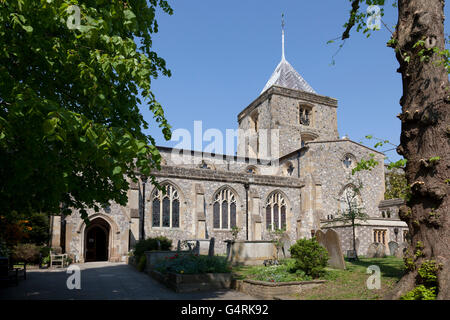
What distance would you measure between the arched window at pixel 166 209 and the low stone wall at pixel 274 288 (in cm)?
1422

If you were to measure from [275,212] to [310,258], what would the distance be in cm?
1681

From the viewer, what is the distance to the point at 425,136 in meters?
6.54

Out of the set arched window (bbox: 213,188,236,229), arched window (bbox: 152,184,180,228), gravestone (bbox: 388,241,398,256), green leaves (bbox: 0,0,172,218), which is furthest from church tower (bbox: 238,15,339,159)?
green leaves (bbox: 0,0,172,218)

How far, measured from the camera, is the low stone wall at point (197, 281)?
10117 millimetres

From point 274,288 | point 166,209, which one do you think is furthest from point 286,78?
point 274,288

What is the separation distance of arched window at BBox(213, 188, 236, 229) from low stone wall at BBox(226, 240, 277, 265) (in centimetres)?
805

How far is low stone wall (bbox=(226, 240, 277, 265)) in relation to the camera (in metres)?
16.1

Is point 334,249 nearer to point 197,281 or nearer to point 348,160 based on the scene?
point 197,281

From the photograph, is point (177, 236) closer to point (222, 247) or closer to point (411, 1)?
point (222, 247)

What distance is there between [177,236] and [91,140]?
19.3 metres

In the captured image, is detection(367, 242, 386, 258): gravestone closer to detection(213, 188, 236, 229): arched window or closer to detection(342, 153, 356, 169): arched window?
detection(213, 188, 236, 229): arched window

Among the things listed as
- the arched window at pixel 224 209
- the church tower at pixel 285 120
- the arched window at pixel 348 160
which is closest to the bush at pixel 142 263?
the arched window at pixel 224 209
